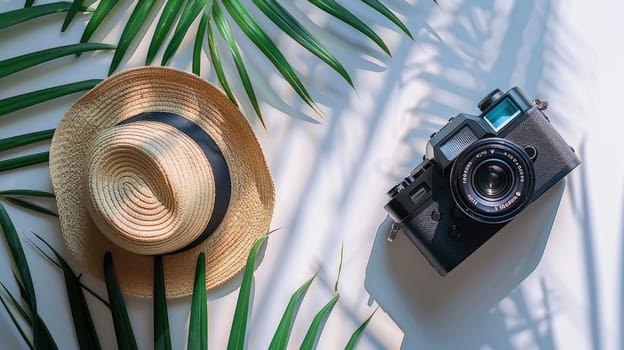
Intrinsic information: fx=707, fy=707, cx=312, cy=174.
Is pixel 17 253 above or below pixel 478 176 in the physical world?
above

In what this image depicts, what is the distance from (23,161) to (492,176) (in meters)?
0.83

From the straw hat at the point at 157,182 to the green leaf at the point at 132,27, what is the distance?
3.3 inches

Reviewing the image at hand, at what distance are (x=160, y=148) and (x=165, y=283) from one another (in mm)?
294

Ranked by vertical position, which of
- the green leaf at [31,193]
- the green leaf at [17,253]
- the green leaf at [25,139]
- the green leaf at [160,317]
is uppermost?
→ the green leaf at [25,139]

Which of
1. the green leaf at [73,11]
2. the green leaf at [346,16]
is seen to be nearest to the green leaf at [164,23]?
the green leaf at [73,11]

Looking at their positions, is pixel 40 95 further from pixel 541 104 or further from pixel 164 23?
pixel 541 104

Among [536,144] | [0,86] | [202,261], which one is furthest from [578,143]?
[0,86]

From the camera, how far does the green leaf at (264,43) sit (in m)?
1.25

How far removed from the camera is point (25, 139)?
1292mm

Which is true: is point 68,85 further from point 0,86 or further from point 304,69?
point 304,69

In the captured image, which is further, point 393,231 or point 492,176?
point 393,231

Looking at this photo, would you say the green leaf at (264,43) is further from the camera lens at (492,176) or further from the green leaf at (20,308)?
the green leaf at (20,308)

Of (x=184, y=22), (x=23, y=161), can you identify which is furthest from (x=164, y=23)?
(x=23, y=161)

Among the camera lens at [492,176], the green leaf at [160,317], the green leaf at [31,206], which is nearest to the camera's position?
the camera lens at [492,176]
